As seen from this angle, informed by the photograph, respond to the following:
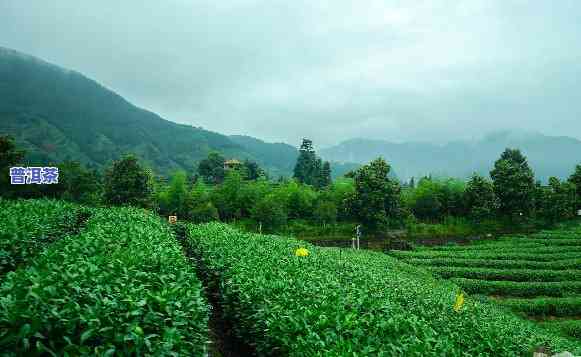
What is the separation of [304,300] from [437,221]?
36.3 meters

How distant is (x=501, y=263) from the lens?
22.9 meters

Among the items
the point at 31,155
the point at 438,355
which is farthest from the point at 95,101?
the point at 438,355

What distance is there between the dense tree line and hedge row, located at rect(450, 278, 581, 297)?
46.9 feet

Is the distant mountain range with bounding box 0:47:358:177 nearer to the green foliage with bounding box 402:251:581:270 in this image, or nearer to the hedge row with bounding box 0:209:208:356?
the green foliage with bounding box 402:251:581:270

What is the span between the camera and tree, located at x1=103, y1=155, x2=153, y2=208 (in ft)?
104

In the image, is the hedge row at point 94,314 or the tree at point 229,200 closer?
the hedge row at point 94,314

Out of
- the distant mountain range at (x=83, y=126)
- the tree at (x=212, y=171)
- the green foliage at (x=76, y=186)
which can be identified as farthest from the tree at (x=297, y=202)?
the distant mountain range at (x=83, y=126)

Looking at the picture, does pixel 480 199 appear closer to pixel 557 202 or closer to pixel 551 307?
pixel 557 202

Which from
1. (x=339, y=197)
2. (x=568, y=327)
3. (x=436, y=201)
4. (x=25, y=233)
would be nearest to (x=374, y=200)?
(x=339, y=197)

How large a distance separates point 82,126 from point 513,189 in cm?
13126

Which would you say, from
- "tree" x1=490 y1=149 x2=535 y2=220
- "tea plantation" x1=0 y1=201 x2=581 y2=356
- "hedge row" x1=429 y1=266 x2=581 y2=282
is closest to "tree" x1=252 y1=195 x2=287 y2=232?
"hedge row" x1=429 y1=266 x2=581 y2=282

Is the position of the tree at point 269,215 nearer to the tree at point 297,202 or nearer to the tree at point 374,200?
the tree at point 297,202

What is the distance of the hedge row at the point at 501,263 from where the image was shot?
22.3 metres

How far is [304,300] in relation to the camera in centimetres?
617
